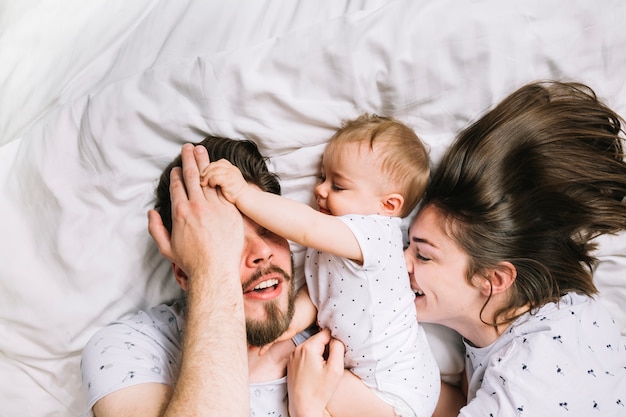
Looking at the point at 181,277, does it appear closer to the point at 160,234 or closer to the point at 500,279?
the point at 160,234

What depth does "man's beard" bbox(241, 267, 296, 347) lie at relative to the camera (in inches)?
55.1

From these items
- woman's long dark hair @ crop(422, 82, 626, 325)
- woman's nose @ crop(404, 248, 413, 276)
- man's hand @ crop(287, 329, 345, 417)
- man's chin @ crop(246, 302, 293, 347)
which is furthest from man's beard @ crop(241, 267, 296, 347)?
woman's long dark hair @ crop(422, 82, 626, 325)

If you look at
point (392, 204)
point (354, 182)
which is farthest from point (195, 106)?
point (392, 204)

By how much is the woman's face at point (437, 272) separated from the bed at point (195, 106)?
8.6 inches

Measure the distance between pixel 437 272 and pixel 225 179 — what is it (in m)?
0.61

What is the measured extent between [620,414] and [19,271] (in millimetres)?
1600

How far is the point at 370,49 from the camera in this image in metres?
1.44

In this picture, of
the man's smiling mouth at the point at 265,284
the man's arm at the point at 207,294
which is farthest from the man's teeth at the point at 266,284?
the man's arm at the point at 207,294

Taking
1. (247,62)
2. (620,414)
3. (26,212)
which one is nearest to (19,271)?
(26,212)

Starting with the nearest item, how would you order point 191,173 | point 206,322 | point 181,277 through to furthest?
point 206,322 → point 191,173 → point 181,277

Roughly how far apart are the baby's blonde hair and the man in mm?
246

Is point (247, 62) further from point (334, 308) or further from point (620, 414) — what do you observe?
point (620, 414)

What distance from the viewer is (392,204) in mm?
1465

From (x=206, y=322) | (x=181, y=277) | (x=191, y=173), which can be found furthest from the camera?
(x=181, y=277)
